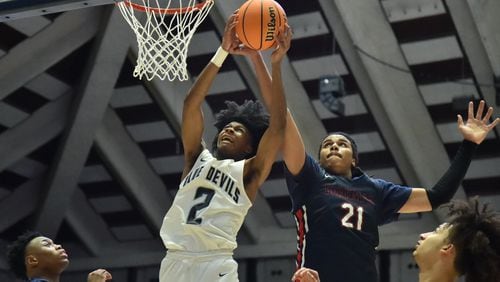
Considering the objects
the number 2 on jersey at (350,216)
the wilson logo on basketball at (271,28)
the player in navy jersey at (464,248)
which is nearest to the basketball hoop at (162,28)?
the wilson logo on basketball at (271,28)

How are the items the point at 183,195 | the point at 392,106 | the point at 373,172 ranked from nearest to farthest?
the point at 183,195
the point at 392,106
the point at 373,172

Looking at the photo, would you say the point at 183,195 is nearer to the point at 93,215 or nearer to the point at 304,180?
the point at 304,180

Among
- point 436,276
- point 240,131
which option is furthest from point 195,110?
point 436,276

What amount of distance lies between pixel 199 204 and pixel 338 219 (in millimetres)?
681

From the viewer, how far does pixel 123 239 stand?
15.8 meters

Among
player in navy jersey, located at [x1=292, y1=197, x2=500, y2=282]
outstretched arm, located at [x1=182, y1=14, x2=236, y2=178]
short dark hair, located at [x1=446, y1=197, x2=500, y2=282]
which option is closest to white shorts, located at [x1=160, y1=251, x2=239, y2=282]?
outstretched arm, located at [x1=182, y1=14, x2=236, y2=178]

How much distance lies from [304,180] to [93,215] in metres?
10.9

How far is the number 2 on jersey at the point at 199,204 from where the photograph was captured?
4.65 meters

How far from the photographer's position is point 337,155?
507 centimetres

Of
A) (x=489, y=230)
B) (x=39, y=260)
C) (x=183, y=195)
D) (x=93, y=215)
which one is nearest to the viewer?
(x=489, y=230)

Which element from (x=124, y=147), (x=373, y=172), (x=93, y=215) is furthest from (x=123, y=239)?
(x=373, y=172)

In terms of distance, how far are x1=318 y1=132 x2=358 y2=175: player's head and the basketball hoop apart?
4.91 ft

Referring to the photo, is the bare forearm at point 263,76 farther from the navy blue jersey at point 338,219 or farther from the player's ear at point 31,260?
the player's ear at point 31,260

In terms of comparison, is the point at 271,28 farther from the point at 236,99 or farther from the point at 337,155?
the point at 236,99
